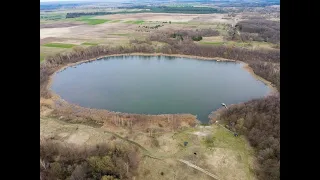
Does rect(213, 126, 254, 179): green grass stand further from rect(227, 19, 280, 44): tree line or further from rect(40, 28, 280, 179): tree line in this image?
rect(227, 19, 280, 44): tree line

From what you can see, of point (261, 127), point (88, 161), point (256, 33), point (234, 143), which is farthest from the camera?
point (256, 33)

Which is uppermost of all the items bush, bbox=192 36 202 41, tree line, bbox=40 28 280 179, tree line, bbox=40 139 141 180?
bush, bbox=192 36 202 41

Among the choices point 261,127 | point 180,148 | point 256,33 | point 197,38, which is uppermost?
point 256,33

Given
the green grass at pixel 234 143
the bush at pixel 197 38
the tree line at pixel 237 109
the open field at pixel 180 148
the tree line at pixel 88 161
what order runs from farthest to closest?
1. the bush at pixel 197 38
2. the tree line at pixel 237 109
3. the green grass at pixel 234 143
4. the open field at pixel 180 148
5. the tree line at pixel 88 161

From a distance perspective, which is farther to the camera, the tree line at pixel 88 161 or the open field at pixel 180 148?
the open field at pixel 180 148

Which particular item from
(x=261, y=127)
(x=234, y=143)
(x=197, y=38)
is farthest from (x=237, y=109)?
(x=197, y=38)

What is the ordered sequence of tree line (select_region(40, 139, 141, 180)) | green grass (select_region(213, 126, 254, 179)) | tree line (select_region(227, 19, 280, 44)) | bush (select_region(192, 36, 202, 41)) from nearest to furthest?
tree line (select_region(40, 139, 141, 180)) → green grass (select_region(213, 126, 254, 179)) → tree line (select_region(227, 19, 280, 44)) → bush (select_region(192, 36, 202, 41))

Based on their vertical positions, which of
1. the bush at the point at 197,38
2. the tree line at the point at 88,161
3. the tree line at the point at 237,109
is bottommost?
the tree line at the point at 88,161

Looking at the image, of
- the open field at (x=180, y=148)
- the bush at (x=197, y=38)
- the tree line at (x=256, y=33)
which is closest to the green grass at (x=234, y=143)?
the open field at (x=180, y=148)

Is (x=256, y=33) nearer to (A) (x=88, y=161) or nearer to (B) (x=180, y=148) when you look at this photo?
(B) (x=180, y=148)

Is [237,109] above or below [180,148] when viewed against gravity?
above

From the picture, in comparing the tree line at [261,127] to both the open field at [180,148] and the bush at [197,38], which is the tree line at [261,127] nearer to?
the open field at [180,148]

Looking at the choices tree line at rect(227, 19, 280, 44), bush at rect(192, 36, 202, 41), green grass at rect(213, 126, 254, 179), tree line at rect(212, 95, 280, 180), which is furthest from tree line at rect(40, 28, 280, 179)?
tree line at rect(227, 19, 280, 44)
